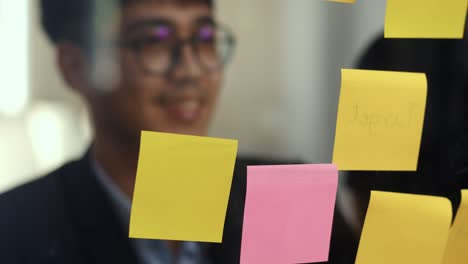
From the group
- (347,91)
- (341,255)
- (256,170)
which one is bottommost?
(341,255)

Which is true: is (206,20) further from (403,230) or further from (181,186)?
(403,230)

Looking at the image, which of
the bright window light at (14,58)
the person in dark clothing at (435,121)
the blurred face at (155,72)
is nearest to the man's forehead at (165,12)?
the blurred face at (155,72)

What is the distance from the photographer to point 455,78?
0.67 m

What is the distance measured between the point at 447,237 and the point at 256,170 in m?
0.29

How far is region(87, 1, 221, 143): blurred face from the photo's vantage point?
1.83 ft

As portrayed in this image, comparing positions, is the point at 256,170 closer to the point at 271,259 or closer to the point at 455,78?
the point at 271,259

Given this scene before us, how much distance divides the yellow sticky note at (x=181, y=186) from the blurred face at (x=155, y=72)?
0.08 ft

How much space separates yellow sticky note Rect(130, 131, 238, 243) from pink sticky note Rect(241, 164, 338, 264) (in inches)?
1.5

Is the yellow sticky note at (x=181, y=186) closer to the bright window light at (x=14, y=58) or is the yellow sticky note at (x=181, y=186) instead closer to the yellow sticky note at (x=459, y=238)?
the bright window light at (x=14, y=58)

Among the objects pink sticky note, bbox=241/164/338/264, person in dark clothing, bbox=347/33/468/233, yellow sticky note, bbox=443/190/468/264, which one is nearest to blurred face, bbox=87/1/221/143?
pink sticky note, bbox=241/164/338/264

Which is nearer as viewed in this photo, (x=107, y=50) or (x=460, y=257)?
(x=107, y=50)

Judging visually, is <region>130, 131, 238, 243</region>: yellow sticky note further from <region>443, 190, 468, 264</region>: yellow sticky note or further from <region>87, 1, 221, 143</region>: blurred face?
<region>443, 190, 468, 264</region>: yellow sticky note

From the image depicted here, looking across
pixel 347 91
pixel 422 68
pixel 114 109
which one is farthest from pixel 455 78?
pixel 114 109

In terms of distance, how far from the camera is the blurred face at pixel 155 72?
56 centimetres
